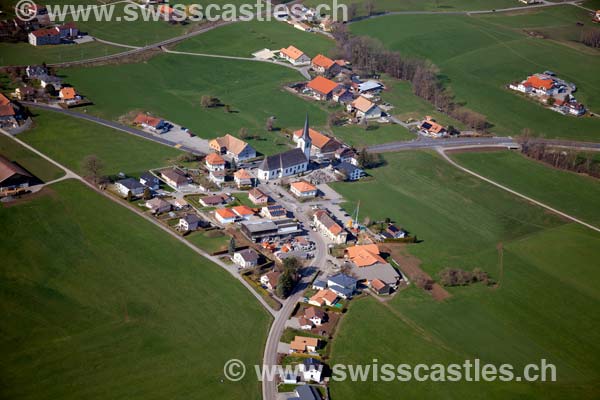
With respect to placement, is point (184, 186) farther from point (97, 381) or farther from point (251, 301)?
point (97, 381)

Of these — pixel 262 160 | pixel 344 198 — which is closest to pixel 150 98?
pixel 262 160

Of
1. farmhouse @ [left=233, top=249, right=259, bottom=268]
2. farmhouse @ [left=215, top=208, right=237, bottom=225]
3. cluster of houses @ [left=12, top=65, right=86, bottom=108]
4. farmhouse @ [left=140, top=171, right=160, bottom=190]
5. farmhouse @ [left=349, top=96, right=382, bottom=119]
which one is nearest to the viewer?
farmhouse @ [left=233, top=249, right=259, bottom=268]

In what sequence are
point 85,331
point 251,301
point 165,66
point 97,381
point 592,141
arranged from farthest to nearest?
point 165,66 → point 592,141 → point 251,301 → point 85,331 → point 97,381

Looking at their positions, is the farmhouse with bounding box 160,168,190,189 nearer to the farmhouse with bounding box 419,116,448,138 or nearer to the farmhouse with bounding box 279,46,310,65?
the farmhouse with bounding box 419,116,448,138

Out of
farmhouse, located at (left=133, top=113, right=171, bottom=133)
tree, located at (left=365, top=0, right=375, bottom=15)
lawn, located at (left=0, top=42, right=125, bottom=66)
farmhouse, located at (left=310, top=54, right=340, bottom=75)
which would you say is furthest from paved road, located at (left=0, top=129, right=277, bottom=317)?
tree, located at (left=365, top=0, right=375, bottom=15)

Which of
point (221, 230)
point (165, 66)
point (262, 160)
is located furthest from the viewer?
point (165, 66)

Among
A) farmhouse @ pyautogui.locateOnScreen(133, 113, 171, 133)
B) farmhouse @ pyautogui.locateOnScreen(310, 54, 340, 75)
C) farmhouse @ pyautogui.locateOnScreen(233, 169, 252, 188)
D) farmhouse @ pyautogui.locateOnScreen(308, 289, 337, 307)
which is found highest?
farmhouse @ pyautogui.locateOnScreen(310, 54, 340, 75)
